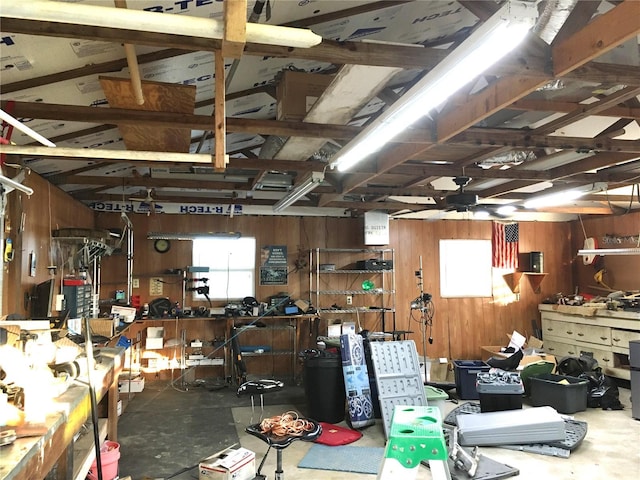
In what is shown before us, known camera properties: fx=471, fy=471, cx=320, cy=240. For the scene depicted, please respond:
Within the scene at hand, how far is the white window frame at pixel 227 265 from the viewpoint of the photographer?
7.29 metres

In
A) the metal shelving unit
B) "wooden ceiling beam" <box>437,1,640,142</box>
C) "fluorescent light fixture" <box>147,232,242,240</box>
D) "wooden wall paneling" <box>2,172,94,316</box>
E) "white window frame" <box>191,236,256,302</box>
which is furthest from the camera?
the metal shelving unit

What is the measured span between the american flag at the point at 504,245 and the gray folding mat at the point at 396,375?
151 inches

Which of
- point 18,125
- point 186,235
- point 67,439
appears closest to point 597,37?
point 18,125

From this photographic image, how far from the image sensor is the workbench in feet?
5.31

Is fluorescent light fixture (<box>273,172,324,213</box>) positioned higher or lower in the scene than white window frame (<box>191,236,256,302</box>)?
higher

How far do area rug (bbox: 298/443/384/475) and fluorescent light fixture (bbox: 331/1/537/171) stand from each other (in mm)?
2667

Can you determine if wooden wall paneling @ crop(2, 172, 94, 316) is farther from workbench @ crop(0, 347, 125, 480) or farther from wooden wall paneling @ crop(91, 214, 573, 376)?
wooden wall paneling @ crop(91, 214, 573, 376)

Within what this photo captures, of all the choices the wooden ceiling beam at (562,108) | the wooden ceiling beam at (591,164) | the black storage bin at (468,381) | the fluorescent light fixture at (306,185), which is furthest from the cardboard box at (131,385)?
the wooden ceiling beam at (591,164)

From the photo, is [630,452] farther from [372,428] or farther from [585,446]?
[372,428]

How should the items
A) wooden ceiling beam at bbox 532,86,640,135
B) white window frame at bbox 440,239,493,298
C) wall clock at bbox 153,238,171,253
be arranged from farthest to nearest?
white window frame at bbox 440,239,493,298, wall clock at bbox 153,238,171,253, wooden ceiling beam at bbox 532,86,640,135

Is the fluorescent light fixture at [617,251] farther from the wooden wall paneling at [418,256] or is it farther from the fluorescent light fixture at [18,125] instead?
the fluorescent light fixture at [18,125]

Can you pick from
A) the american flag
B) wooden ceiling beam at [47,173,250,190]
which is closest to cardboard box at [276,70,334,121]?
wooden ceiling beam at [47,173,250,190]

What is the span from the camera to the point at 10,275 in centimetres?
373

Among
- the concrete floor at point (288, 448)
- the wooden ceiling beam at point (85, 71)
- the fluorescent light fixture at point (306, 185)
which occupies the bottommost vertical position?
the concrete floor at point (288, 448)
